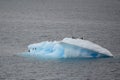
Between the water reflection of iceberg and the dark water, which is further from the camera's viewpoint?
the water reflection of iceberg

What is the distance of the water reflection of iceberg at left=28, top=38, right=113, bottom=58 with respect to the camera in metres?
23.8

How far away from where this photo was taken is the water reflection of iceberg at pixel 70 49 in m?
23.8

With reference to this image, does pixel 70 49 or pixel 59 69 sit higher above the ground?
pixel 70 49

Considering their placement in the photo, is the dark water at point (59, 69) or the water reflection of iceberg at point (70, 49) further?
the water reflection of iceberg at point (70, 49)

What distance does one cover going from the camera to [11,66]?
23688 mm

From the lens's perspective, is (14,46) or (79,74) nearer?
(79,74)

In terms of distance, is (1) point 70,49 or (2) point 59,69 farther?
(1) point 70,49

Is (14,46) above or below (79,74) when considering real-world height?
above

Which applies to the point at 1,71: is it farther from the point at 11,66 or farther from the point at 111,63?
the point at 111,63

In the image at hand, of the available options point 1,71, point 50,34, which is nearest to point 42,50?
point 1,71

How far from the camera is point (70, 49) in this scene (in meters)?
23.9

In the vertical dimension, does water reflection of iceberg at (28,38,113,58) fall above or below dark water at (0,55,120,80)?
above

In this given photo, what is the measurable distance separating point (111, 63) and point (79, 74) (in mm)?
2426

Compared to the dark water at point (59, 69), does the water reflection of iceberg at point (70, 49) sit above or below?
Result: above
